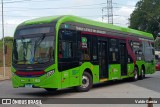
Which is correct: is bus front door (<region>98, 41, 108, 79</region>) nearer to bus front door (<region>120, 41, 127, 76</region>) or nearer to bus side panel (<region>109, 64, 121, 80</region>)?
bus side panel (<region>109, 64, 121, 80</region>)

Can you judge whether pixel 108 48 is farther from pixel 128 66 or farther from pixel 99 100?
pixel 99 100

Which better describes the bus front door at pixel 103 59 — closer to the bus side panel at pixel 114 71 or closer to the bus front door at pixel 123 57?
the bus side panel at pixel 114 71

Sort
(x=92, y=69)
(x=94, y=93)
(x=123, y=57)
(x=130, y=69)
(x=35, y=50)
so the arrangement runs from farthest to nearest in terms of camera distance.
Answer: (x=130, y=69)
(x=123, y=57)
(x=92, y=69)
(x=94, y=93)
(x=35, y=50)

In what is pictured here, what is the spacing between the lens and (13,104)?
12586mm

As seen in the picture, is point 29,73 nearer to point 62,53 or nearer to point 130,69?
point 62,53

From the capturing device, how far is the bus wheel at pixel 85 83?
53.5 ft

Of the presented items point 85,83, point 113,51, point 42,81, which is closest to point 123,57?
point 113,51

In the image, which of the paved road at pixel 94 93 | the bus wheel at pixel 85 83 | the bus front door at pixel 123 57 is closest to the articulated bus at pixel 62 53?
the bus wheel at pixel 85 83

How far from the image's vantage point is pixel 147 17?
72938 millimetres

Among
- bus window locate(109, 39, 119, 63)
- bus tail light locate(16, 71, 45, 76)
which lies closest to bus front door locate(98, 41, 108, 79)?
bus window locate(109, 39, 119, 63)

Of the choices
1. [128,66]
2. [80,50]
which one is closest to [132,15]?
[128,66]

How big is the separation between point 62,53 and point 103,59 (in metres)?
4.07

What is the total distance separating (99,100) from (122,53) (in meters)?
8.00

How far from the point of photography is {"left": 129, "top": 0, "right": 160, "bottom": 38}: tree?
72.4 m
